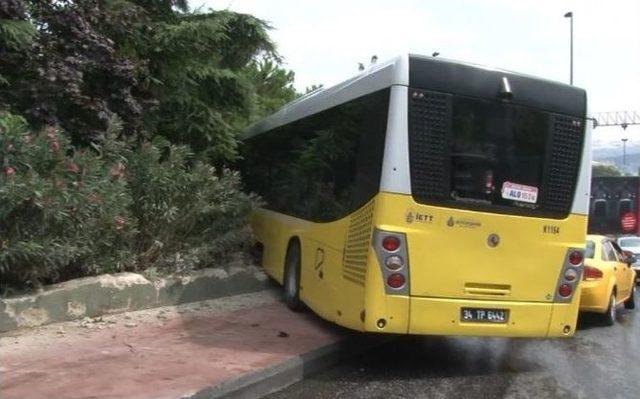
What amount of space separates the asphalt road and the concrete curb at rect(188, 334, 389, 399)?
10 centimetres

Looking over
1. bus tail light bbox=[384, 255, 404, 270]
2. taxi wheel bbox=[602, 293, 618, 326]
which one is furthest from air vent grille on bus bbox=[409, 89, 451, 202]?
taxi wheel bbox=[602, 293, 618, 326]

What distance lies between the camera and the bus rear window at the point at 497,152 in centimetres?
737

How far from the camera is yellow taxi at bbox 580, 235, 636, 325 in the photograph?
36.6 ft

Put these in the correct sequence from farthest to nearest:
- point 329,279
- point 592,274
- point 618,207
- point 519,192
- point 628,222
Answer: point 618,207 < point 628,222 < point 592,274 < point 329,279 < point 519,192

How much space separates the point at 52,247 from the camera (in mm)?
8000

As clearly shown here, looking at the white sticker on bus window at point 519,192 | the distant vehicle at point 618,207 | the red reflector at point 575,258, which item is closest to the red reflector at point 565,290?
the red reflector at point 575,258

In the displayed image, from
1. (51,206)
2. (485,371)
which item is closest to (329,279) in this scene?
(485,371)

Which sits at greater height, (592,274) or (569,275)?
(569,275)

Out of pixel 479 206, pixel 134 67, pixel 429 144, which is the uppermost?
pixel 134 67

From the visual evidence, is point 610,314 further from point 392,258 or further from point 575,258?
point 392,258

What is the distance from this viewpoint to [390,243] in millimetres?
7148

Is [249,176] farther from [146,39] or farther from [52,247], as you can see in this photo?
[52,247]

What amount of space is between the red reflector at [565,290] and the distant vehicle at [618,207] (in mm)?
30034

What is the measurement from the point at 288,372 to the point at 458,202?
2.38 m
